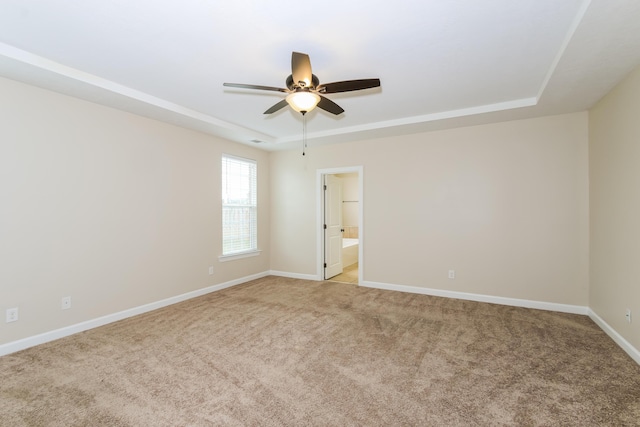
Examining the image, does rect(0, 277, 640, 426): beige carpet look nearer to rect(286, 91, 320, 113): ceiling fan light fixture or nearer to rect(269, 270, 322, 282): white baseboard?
rect(269, 270, 322, 282): white baseboard

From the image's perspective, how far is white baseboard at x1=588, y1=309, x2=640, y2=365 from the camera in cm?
255

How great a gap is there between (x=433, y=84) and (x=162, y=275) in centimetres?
413

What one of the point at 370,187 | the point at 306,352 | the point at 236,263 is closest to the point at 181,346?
the point at 306,352

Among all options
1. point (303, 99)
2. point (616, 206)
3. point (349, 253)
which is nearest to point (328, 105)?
point (303, 99)

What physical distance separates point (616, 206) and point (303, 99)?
325cm

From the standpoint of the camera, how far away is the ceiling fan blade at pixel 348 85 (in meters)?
2.33

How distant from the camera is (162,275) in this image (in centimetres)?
407

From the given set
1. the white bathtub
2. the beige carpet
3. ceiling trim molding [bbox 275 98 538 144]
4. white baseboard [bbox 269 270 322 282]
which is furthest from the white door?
the beige carpet

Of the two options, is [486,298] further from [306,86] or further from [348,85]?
[306,86]

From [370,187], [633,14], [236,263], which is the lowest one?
[236,263]

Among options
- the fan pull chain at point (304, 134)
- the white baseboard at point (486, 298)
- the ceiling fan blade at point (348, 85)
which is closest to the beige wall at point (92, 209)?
the fan pull chain at point (304, 134)

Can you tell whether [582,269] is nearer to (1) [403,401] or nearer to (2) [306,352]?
(1) [403,401]

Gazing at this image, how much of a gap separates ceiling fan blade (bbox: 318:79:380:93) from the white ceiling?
338mm

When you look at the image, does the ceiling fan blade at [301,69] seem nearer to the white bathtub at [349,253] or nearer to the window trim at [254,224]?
the window trim at [254,224]
